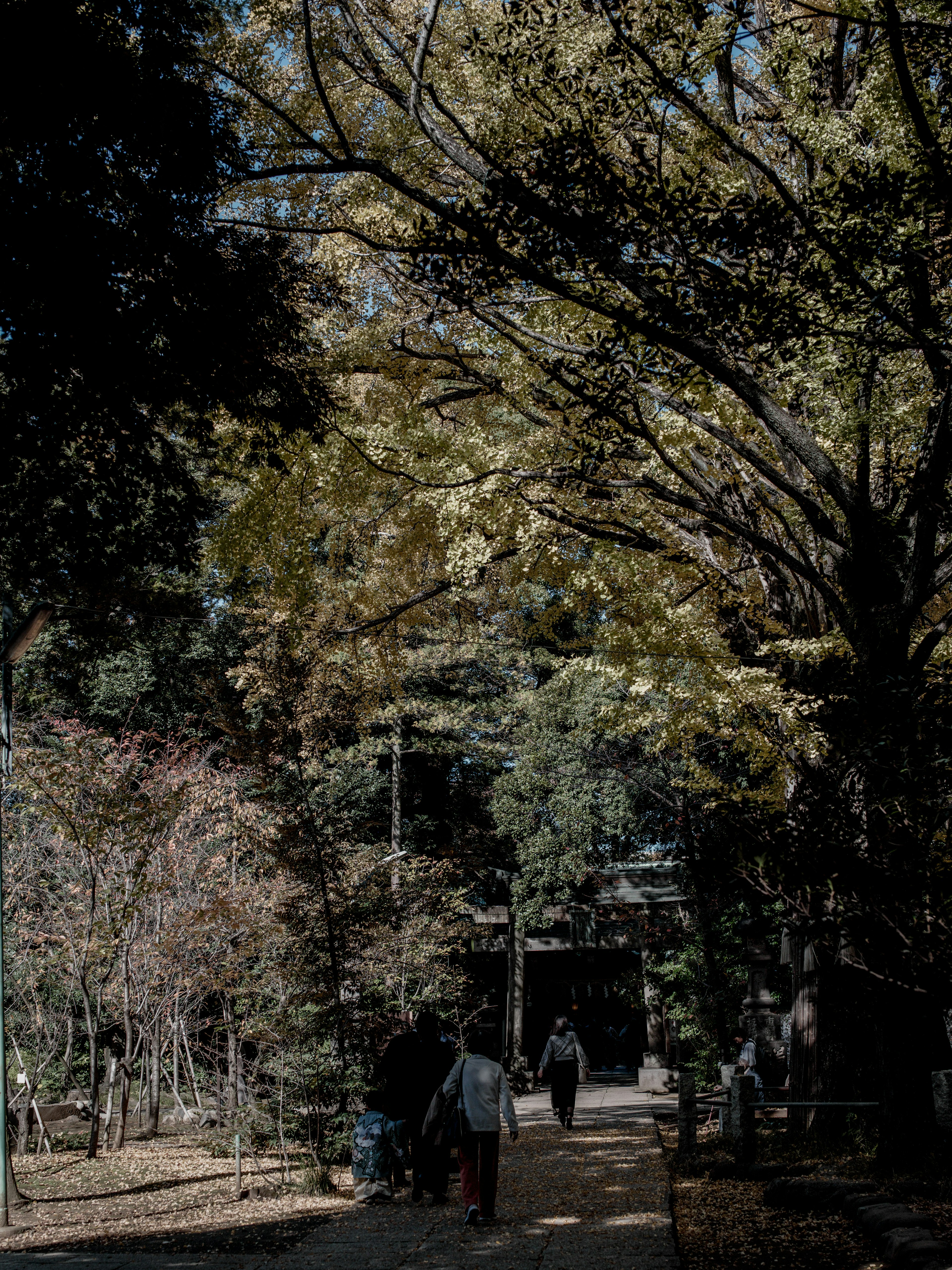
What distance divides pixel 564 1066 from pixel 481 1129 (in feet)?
20.1

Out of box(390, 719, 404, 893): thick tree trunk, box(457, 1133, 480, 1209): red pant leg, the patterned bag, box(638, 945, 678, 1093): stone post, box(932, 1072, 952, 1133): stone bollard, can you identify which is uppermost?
box(390, 719, 404, 893): thick tree trunk

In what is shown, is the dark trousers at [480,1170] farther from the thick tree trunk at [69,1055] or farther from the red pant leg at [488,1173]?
the thick tree trunk at [69,1055]

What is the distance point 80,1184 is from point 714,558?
8.82 m

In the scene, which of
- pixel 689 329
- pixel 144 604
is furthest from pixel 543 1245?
pixel 144 604

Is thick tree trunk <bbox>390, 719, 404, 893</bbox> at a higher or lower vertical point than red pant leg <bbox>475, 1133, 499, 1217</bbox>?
higher

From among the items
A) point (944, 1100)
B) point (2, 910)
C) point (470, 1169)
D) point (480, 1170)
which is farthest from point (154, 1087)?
point (944, 1100)

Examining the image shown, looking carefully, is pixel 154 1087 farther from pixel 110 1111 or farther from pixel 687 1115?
pixel 687 1115

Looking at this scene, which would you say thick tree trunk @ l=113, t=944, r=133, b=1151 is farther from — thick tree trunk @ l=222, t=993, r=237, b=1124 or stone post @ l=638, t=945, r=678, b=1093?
stone post @ l=638, t=945, r=678, b=1093

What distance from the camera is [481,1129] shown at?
6.42 metres

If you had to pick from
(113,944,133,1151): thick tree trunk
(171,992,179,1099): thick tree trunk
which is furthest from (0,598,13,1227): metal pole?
(171,992,179,1099): thick tree trunk

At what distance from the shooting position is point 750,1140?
8.05 meters

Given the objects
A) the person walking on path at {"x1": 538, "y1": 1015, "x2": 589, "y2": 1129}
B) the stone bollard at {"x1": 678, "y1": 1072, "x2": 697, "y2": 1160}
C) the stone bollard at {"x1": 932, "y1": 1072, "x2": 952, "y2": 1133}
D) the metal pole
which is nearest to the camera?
the stone bollard at {"x1": 932, "y1": 1072, "x2": 952, "y2": 1133}

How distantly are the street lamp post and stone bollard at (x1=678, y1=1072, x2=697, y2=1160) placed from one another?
5789 millimetres

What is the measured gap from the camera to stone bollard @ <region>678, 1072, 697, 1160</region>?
9.20m
